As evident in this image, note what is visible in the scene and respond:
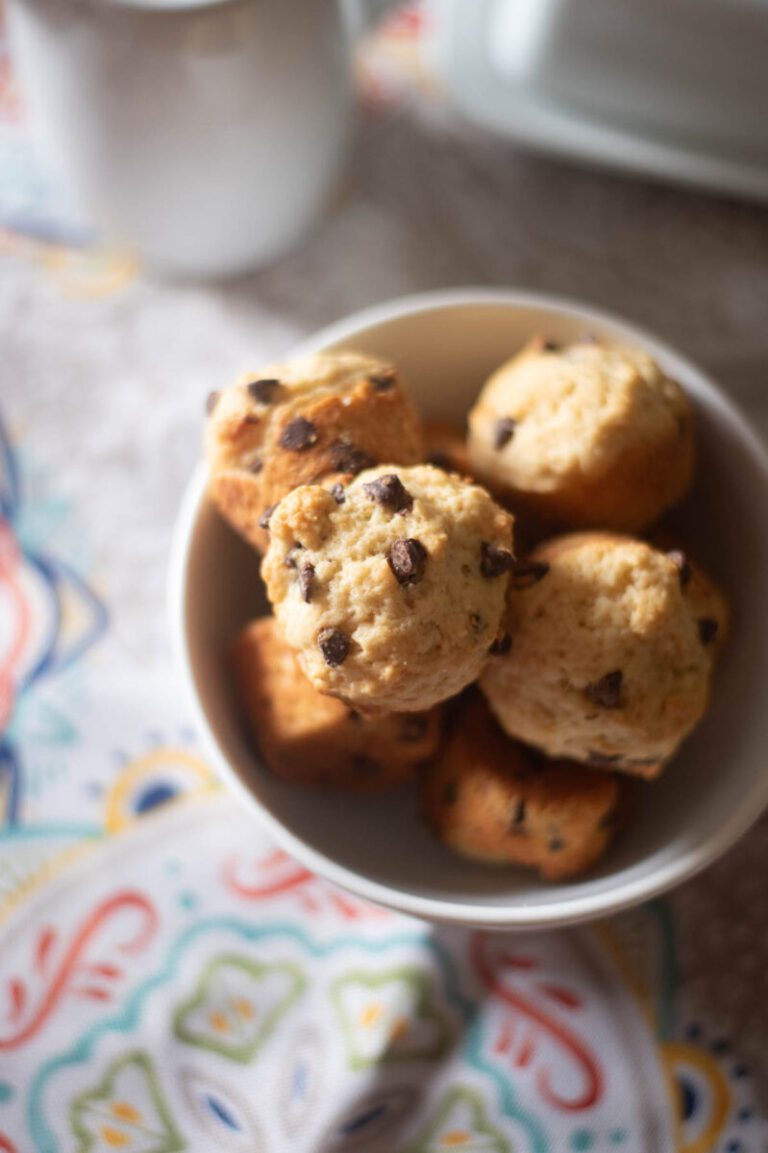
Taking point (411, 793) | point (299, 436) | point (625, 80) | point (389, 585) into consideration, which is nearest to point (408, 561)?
point (389, 585)

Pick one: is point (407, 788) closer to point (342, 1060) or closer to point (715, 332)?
point (342, 1060)

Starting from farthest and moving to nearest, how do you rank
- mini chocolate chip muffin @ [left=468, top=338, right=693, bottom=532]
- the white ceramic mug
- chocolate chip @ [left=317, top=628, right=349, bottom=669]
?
the white ceramic mug
mini chocolate chip muffin @ [left=468, top=338, right=693, bottom=532]
chocolate chip @ [left=317, top=628, right=349, bottom=669]

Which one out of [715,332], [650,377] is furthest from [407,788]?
[715,332]

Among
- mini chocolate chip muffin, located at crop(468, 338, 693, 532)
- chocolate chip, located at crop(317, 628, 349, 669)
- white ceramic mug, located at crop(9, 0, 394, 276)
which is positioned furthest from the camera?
white ceramic mug, located at crop(9, 0, 394, 276)

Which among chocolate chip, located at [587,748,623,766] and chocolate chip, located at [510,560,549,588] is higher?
chocolate chip, located at [510,560,549,588]

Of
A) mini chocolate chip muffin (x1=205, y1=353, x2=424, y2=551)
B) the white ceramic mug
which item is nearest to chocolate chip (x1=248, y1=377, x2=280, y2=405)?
mini chocolate chip muffin (x1=205, y1=353, x2=424, y2=551)

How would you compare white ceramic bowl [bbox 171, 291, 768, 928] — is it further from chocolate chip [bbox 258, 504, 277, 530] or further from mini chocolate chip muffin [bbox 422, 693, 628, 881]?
chocolate chip [bbox 258, 504, 277, 530]

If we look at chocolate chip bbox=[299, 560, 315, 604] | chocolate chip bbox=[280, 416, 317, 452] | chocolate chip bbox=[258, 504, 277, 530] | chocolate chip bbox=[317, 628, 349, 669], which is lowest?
chocolate chip bbox=[317, 628, 349, 669]

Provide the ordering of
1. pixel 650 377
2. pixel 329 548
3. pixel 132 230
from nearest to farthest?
pixel 329 548 → pixel 650 377 → pixel 132 230

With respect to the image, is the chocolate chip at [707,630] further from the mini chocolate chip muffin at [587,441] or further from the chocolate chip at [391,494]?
the chocolate chip at [391,494]
